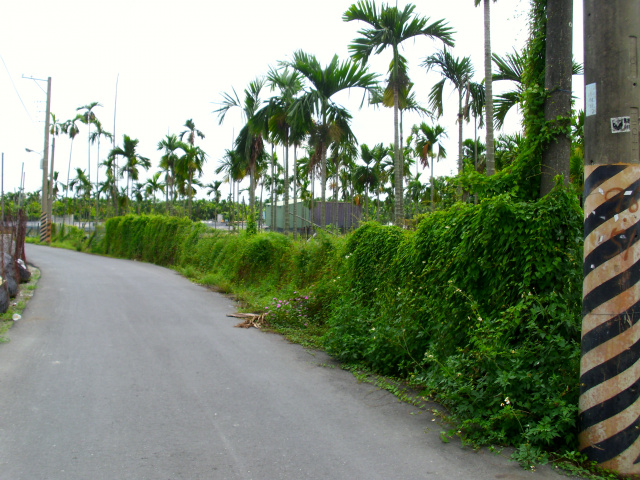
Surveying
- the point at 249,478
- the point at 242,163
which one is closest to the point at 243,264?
the point at 242,163

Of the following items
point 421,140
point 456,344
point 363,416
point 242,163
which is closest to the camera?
point 363,416

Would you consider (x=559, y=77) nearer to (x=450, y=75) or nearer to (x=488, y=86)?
(x=488, y=86)

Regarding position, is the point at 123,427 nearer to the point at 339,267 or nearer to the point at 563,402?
the point at 563,402

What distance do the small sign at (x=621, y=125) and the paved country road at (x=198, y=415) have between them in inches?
108

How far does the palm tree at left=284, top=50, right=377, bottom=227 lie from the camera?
18719 mm

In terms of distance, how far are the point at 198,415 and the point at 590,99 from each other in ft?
15.3

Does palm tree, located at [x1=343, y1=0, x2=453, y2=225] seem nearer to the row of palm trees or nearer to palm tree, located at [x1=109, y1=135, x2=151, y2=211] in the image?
the row of palm trees

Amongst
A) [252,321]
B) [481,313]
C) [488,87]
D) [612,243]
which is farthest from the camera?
[488,87]

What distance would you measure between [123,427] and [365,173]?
36044mm

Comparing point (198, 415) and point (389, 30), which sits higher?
point (389, 30)

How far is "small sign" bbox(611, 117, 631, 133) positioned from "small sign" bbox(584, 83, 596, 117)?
191 millimetres

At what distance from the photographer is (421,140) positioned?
34.3 metres

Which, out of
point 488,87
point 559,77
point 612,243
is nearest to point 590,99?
point 612,243

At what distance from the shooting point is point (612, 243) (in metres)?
4.22
